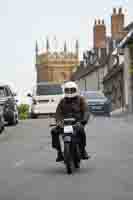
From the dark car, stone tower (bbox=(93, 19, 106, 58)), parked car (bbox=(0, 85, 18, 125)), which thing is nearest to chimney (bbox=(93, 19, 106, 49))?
stone tower (bbox=(93, 19, 106, 58))

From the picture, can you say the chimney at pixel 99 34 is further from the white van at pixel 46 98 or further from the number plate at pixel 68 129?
the number plate at pixel 68 129

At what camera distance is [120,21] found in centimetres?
9181

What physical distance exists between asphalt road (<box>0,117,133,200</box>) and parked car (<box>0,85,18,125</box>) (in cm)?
835

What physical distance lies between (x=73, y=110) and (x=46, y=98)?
21.2 metres

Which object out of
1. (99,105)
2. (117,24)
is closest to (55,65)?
(117,24)

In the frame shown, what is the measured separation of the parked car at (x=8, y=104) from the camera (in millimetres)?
29094

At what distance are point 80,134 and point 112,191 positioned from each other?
2742 millimetres

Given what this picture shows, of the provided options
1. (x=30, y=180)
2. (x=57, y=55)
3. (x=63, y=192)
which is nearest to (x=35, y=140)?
(x=30, y=180)

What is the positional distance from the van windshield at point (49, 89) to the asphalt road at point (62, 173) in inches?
572

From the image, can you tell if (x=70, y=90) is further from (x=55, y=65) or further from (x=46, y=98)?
(x=55, y=65)

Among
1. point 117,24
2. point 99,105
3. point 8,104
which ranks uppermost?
point 117,24

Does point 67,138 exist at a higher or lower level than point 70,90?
lower

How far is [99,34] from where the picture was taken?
102 meters

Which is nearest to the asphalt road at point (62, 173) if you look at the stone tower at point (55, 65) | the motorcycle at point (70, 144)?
the motorcycle at point (70, 144)
